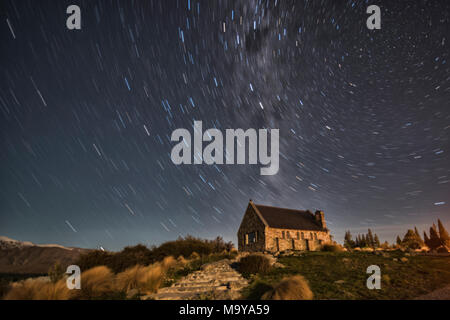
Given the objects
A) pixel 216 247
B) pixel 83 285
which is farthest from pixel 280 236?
pixel 83 285

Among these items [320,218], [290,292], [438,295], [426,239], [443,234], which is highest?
[320,218]

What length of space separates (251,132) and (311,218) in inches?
1119

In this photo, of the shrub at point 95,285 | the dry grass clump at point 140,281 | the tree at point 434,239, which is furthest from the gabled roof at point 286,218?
the tree at point 434,239

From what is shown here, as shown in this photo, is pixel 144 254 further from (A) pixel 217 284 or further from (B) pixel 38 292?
(B) pixel 38 292

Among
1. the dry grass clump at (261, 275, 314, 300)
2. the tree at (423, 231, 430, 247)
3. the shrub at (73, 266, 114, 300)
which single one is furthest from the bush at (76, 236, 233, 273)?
the tree at (423, 231, 430, 247)

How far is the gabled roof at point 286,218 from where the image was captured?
3244 cm

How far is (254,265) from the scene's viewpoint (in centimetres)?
1304

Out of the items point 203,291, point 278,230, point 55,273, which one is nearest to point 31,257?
point 278,230

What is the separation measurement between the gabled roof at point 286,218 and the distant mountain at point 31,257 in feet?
115

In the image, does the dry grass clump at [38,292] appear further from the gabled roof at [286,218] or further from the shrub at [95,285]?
the gabled roof at [286,218]

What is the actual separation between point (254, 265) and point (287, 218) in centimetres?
2366

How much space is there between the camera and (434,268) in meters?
12.6

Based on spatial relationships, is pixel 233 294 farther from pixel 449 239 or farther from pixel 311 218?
pixel 449 239
